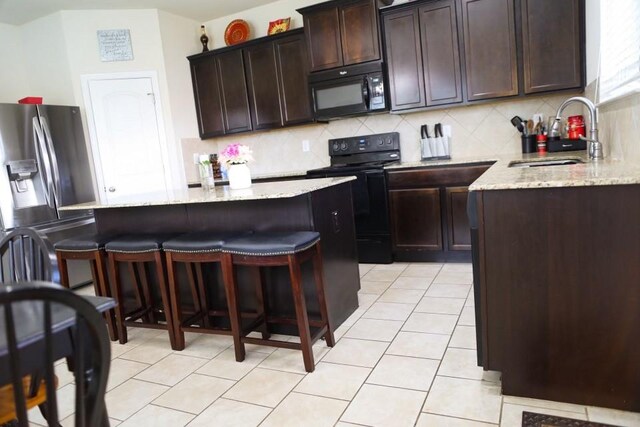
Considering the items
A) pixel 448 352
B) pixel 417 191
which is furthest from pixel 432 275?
pixel 448 352

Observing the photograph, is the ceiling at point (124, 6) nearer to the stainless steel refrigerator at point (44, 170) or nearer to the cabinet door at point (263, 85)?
the cabinet door at point (263, 85)

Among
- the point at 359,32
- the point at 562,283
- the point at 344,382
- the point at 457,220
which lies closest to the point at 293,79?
the point at 359,32

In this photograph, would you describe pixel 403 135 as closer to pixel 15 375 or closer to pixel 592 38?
pixel 592 38

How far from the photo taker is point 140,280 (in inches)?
116

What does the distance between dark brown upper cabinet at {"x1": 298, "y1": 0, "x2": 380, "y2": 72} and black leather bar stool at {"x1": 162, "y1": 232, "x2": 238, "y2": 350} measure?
2.31 metres

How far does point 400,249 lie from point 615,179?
97.2 inches

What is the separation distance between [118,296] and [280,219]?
44.9 inches

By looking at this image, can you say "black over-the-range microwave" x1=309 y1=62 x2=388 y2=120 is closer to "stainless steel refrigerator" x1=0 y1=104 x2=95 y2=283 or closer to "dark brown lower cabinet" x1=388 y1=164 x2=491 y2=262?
"dark brown lower cabinet" x1=388 y1=164 x2=491 y2=262

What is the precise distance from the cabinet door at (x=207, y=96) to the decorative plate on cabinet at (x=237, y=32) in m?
0.29

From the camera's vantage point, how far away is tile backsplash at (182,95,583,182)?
12.6 feet

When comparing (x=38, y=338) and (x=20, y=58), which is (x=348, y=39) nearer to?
(x=20, y=58)

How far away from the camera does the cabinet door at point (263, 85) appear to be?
4457 millimetres

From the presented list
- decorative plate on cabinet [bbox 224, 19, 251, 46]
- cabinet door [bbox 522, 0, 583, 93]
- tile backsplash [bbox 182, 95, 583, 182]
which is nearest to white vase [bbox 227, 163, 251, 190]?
tile backsplash [bbox 182, 95, 583, 182]

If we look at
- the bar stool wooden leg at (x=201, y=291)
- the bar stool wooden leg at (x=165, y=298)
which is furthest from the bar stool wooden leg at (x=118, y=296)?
the bar stool wooden leg at (x=201, y=291)
